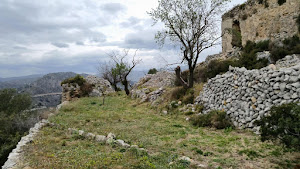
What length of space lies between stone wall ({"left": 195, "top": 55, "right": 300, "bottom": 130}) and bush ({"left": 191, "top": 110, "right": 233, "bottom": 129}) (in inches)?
12.4

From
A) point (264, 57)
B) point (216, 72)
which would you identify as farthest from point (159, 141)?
point (264, 57)

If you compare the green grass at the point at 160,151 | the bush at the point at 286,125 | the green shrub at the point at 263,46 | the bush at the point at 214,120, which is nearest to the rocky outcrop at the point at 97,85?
the green grass at the point at 160,151

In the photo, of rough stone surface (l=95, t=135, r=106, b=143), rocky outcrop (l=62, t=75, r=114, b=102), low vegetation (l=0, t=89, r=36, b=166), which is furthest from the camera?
rocky outcrop (l=62, t=75, r=114, b=102)

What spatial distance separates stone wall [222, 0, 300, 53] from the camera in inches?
701

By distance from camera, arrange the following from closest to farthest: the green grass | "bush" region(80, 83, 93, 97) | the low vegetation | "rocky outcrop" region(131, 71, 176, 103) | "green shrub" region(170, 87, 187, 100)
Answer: the green grass, the low vegetation, "green shrub" region(170, 87, 187, 100), "rocky outcrop" region(131, 71, 176, 103), "bush" region(80, 83, 93, 97)

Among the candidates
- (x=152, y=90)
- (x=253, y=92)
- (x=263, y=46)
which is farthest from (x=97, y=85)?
(x=253, y=92)

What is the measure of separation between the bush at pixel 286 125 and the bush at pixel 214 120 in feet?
13.6

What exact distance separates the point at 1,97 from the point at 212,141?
26.2m

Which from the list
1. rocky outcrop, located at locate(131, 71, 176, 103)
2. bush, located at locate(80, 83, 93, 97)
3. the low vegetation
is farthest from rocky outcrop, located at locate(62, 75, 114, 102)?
rocky outcrop, located at locate(131, 71, 176, 103)

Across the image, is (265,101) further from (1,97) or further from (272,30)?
(1,97)

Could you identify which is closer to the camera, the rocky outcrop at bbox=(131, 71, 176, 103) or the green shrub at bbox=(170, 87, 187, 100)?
the green shrub at bbox=(170, 87, 187, 100)

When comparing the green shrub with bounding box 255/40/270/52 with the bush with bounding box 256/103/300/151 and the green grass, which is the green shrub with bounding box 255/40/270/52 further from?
the bush with bounding box 256/103/300/151

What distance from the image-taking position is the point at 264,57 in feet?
52.8

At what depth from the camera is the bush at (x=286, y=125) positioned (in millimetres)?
4051
